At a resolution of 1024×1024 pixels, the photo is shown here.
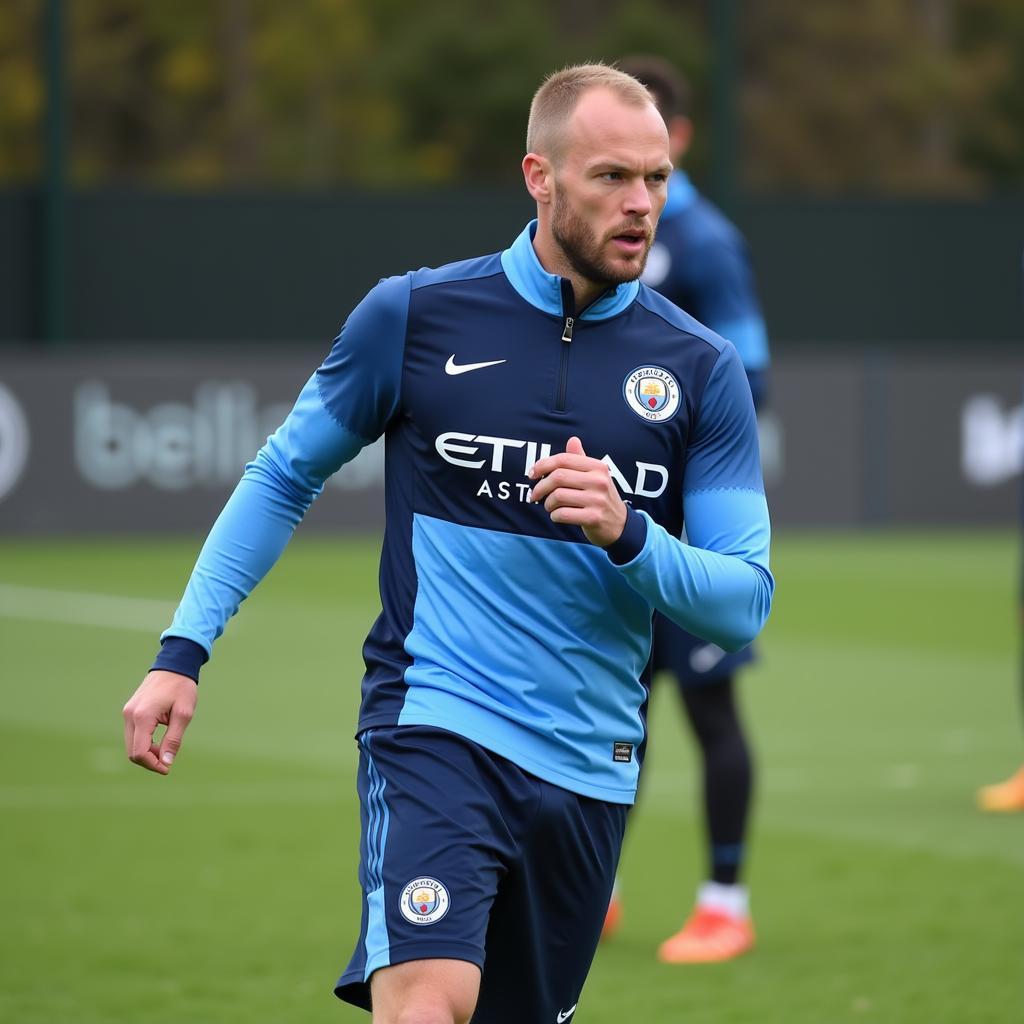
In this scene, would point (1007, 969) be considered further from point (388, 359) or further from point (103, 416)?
point (103, 416)

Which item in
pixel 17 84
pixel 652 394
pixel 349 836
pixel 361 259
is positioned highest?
pixel 17 84

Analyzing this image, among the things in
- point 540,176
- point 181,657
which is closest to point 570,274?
point 540,176

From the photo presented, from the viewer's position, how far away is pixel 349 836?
8.65m

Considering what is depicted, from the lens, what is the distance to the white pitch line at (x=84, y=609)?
48.4 feet

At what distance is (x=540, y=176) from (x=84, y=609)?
38.0 feet

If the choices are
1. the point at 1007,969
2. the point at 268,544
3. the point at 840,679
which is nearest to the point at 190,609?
the point at 268,544

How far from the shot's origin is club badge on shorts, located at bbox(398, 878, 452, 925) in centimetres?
399

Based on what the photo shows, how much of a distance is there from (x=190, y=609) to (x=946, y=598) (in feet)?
42.2

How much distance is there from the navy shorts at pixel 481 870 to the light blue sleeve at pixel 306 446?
0.41 meters

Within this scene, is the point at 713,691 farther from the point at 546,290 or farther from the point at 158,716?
the point at 158,716

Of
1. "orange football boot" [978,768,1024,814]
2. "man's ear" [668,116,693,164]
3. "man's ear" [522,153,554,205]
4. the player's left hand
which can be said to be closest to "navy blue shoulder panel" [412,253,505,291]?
"man's ear" [522,153,554,205]

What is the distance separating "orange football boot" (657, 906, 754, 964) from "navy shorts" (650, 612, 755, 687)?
2.38 feet

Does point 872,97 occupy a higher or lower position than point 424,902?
higher

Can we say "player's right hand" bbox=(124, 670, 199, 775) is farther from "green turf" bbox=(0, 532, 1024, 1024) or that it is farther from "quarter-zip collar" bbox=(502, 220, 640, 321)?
"green turf" bbox=(0, 532, 1024, 1024)
